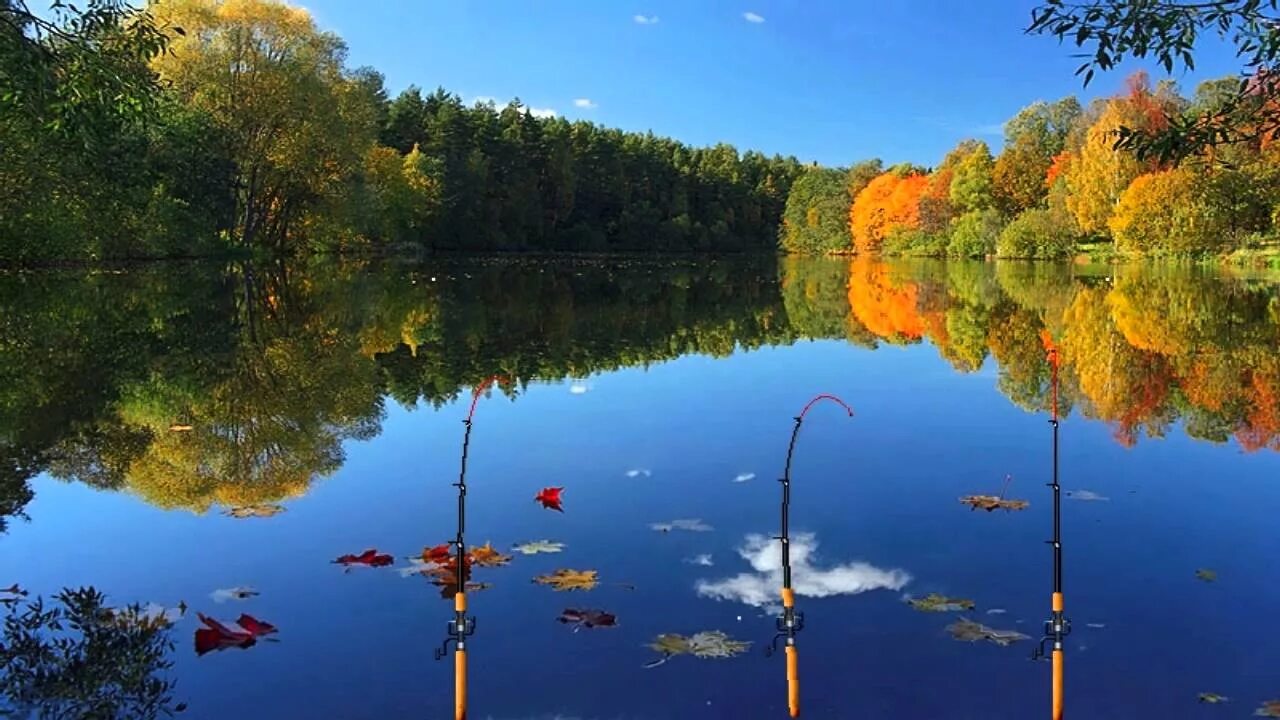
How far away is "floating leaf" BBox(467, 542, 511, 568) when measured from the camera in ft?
21.3

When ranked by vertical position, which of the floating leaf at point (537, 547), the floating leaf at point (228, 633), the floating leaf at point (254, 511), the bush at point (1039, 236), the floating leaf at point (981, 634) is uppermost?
the bush at point (1039, 236)

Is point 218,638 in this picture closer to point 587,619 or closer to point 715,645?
point 587,619

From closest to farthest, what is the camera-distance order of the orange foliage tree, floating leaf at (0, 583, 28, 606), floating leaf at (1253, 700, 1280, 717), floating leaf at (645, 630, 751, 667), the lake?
floating leaf at (1253, 700, 1280, 717) → the lake → floating leaf at (645, 630, 751, 667) → floating leaf at (0, 583, 28, 606) → the orange foliage tree

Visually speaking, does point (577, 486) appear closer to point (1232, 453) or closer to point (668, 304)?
point (1232, 453)

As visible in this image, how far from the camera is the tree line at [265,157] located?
9359 millimetres

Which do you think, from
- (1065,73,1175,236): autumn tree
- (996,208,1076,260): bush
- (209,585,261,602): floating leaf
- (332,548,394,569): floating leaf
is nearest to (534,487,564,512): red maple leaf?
(332,548,394,569): floating leaf

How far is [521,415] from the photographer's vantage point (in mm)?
11891

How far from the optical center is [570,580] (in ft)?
20.2

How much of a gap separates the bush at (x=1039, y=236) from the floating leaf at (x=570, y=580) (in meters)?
74.4

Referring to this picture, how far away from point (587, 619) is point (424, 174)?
71.6 meters

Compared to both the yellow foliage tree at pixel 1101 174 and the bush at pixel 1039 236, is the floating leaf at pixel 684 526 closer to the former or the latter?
the yellow foliage tree at pixel 1101 174

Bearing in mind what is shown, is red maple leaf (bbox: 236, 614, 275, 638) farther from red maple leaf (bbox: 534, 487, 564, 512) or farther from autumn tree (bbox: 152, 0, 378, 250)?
autumn tree (bbox: 152, 0, 378, 250)

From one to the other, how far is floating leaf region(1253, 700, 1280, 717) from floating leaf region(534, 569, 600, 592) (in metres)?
3.58

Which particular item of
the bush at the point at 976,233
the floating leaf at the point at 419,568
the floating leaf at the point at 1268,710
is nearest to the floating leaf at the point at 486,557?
the floating leaf at the point at 419,568
